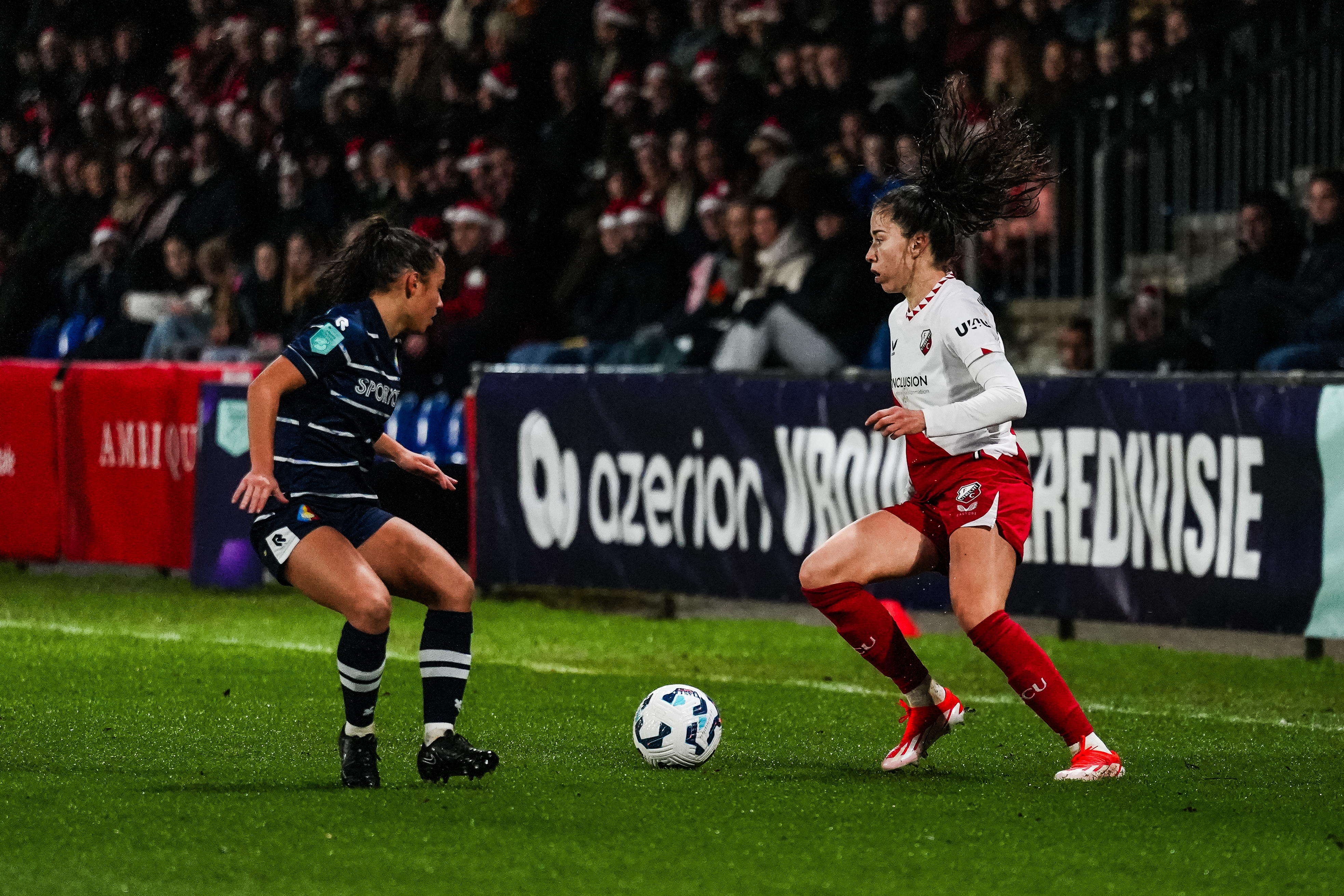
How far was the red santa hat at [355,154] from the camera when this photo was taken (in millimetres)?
18125

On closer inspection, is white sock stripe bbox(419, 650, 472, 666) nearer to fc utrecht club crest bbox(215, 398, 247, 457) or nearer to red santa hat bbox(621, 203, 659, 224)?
fc utrecht club crest bbox(215, 398, 247, 457)

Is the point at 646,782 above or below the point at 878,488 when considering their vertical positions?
below

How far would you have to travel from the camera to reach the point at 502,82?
56.8ft

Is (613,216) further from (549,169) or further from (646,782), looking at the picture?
(646,782)

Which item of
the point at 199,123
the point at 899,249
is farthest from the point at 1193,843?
the point at 199,123

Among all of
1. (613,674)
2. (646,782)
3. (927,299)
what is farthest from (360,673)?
(613,674)

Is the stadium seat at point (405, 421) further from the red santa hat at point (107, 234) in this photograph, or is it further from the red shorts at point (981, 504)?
the red shorts at point (981, 504)

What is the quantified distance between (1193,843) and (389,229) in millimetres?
2934

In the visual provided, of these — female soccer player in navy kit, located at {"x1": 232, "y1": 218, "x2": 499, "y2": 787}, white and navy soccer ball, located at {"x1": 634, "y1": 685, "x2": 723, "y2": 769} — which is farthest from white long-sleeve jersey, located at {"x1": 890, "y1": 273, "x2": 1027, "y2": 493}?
female soccer player in navy kit, located at {"x1": 232, "y1": 218, "x2": 499, "y2": 787}

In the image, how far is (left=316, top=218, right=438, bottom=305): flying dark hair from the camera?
597 centimetres

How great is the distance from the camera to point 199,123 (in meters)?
20.7

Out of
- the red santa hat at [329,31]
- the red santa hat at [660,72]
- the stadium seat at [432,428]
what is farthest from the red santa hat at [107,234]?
the stadium seat at [432,428]

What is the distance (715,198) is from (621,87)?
2.15 meters

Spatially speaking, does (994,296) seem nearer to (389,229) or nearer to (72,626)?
(72,626)
